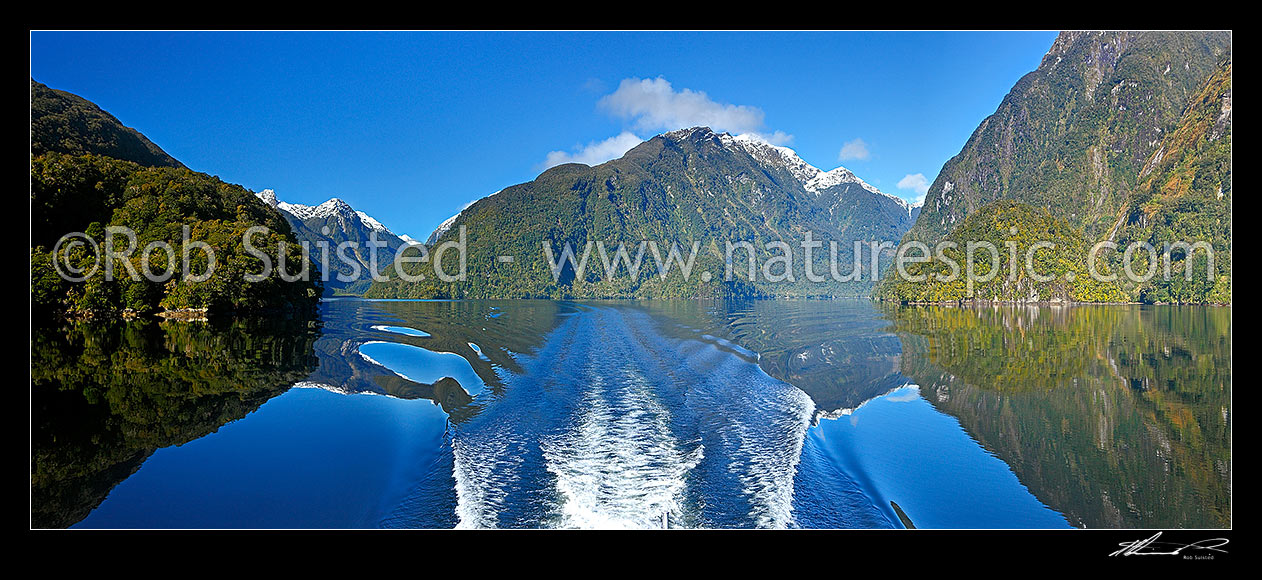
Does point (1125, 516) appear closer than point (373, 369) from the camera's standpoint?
Yes

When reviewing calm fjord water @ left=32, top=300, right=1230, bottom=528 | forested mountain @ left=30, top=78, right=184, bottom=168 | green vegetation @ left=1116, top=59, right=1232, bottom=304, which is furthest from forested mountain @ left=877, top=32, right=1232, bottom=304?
forested mountain @ left=30, top=78, right=184, bottom=168

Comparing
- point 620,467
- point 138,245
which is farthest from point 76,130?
point 620,467

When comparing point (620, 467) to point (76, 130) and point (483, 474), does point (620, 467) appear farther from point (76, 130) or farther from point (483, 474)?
point (76, 130)
